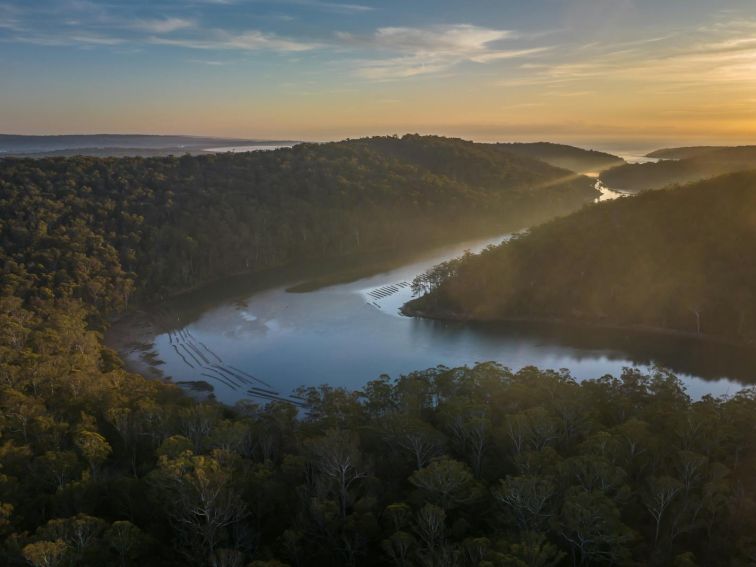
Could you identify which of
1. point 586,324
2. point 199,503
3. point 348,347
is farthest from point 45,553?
point 586,324

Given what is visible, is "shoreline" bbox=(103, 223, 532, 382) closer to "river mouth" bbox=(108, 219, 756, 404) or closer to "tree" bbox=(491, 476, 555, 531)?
"river mouth" bbox=(108, 219, 756, 404)

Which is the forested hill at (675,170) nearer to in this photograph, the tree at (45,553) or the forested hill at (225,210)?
the forested hill at (225,210)

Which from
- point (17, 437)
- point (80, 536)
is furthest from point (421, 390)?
point (17, 437)

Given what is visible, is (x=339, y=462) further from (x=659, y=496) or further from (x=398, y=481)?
(x=659, y=496)

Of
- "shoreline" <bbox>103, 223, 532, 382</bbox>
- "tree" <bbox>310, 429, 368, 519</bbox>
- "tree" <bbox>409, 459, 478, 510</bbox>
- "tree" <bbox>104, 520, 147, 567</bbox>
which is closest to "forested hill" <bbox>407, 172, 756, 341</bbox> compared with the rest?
"shoreline" <bbox>103, 223, 532, 382</bbox>

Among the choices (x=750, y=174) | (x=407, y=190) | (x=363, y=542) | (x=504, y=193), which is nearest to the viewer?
(x=363, y=542)

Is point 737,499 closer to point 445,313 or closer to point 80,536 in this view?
point 80,536

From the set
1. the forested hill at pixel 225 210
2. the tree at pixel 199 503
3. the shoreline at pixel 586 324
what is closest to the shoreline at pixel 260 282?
the forested hill at pixel 225 210
